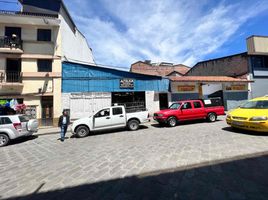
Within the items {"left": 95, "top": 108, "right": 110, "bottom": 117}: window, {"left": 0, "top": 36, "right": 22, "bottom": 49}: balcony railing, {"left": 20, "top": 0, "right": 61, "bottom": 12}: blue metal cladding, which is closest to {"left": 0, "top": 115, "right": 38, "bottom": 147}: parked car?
{"left": 95, "top": 108, "right": 110, "bottom": 117}: window

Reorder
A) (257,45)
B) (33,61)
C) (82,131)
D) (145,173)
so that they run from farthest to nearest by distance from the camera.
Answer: (257,45) < (33,61) < (82,131) < (145,173)

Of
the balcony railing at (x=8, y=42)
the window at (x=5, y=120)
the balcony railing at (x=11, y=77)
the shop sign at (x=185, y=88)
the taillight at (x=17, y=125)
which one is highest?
the balcony railing at (x=8, y=42)

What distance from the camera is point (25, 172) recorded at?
4840 mm

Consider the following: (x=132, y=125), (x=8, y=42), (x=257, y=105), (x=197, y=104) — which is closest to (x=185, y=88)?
(x=197, y=104)

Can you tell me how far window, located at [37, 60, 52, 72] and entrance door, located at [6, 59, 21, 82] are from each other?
1.72m

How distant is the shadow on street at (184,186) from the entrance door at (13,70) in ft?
47.3

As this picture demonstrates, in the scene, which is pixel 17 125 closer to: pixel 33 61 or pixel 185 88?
pixel 33 61

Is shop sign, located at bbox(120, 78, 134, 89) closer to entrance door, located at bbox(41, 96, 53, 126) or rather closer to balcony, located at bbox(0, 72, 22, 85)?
entrance door, located at bbox(41, 96, 53, 126)

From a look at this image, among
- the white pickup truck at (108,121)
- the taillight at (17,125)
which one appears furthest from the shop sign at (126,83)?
the taillight at (17,125)

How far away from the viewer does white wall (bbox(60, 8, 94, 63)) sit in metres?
16.8

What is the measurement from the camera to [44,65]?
1567cm

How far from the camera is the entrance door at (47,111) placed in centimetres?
1512

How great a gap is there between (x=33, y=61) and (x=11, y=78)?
241 centimetres

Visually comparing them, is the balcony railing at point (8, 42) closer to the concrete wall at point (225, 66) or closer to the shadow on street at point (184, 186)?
the shadow on street at point (184, 186)
